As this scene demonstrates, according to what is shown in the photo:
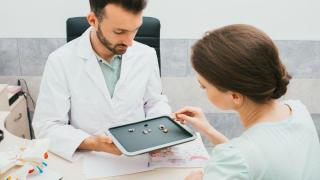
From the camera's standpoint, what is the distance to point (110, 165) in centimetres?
136

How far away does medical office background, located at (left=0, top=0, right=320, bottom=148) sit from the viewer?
2441 mm

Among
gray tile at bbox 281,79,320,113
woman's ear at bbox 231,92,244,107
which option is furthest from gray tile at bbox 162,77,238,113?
woman's ear at bbox 231,92,244,107

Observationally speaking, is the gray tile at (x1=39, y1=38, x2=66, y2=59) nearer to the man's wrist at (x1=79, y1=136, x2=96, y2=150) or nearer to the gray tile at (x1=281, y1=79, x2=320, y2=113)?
the man's wrist at (x1=79, y1=136, x2=96, y2=150)

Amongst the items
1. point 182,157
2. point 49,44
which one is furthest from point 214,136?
point 49,44

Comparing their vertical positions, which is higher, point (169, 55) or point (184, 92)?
point (169, 55)

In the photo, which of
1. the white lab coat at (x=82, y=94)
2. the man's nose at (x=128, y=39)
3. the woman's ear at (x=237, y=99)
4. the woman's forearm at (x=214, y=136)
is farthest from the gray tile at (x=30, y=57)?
the woman's ear at (x=237, y=99)

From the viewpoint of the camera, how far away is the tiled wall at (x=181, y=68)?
2543 mm

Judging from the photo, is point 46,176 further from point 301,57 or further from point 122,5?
point 301,57

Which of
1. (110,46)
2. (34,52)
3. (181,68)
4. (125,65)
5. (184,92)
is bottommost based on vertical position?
(184,92)

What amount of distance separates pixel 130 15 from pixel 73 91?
0.44 meters

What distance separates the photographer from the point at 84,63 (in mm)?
1623

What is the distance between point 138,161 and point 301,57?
1.77 metres

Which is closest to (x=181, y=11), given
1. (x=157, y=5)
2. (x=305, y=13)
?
(x=157, y=5)

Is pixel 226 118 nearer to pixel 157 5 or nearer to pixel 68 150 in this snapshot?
pixel 157 5
